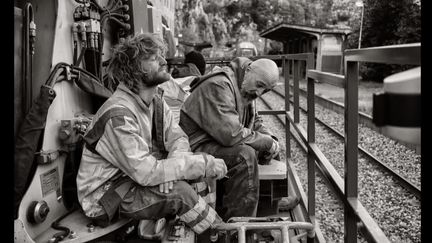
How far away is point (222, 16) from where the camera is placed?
5469 cm

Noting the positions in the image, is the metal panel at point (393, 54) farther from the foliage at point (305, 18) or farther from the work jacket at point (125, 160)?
the foliage at point (305, 18)

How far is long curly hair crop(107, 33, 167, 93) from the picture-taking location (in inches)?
106

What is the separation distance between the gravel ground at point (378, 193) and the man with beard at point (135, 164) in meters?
2.70

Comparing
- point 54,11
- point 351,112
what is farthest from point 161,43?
point 351,112

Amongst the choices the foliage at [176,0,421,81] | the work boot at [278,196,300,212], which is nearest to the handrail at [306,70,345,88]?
the work boot at [278,196,300,212]

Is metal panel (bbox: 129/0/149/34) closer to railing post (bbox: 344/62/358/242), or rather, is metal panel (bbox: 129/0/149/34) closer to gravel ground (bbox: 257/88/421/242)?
railing post (bbox: 344/62/358/242)

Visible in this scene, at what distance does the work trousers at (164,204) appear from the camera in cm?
254

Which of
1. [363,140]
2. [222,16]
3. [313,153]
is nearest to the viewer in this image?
[313,153]

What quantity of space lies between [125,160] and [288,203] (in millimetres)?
2215

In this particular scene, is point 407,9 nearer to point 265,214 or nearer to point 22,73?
point 265,214

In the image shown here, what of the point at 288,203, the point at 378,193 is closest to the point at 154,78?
the point at 288,203

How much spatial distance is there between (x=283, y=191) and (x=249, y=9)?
55060 millimetres

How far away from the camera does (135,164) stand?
248 centimetres

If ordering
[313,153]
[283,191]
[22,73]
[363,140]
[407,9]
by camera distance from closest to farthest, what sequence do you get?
1. [22,73]
2. [313,153]
3. [283,191]
4. [363,140]
5. [407,9]
